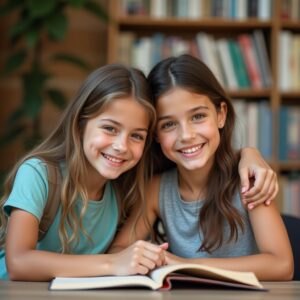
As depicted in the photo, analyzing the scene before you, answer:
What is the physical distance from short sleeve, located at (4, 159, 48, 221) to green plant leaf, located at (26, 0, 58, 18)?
1300 mm

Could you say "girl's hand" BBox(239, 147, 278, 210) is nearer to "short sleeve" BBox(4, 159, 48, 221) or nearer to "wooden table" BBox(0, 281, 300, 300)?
"wooden table" BBox(0, 281, 300, 300)

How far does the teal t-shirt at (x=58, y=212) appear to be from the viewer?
1281 mm

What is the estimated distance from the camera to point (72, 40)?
311cm

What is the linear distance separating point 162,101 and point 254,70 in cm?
154

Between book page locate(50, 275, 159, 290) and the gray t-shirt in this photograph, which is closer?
book page locate(50, 275, 159, 290)

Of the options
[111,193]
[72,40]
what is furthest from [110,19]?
[111,193]

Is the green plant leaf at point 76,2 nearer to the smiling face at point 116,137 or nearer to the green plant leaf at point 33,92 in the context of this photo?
the green plant leaf at point 33,92

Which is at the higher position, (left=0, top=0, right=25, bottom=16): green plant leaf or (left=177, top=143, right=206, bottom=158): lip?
(left=0, top=0, right=25, bottom=16): green plant leaf

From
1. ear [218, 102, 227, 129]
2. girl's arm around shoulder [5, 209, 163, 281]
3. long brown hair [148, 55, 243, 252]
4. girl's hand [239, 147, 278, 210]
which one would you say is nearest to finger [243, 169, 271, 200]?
girl's hand [239, 147, 278, 210]

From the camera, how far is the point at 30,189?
4.27 ft

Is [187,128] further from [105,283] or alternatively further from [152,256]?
[105,283]

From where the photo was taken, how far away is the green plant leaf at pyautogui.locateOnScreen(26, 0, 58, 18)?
99.7 inches

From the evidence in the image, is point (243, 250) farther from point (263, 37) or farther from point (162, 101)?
point (263, 37)

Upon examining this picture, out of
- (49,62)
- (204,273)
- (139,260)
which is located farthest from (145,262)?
(49,62)
